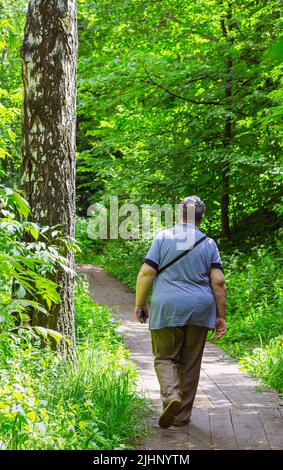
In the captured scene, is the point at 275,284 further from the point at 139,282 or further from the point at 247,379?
the point at 139,282

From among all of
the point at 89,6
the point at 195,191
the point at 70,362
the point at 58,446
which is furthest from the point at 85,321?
the point at 89,6

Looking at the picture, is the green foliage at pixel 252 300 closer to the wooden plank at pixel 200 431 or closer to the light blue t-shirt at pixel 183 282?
the wooden plank at pixel 200 431

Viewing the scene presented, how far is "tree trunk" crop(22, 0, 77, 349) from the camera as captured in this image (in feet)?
21.5

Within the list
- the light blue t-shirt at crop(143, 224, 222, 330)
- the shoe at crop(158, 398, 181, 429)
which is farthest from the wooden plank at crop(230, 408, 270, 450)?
the light blue t-shirt at crop(143, 224, 222, 330)

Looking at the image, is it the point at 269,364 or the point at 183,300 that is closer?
the point at 183,300

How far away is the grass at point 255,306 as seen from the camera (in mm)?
8305

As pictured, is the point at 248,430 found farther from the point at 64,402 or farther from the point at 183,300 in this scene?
the point at 64,402

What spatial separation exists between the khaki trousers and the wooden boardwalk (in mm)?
227

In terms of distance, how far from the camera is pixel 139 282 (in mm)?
5871

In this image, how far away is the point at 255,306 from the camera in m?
12.5

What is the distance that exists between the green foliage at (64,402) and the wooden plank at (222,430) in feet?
1.98

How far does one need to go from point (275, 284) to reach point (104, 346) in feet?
16.6

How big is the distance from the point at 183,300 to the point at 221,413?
128cm

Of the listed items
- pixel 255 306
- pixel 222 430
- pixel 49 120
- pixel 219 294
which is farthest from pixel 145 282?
pixel 255 306
